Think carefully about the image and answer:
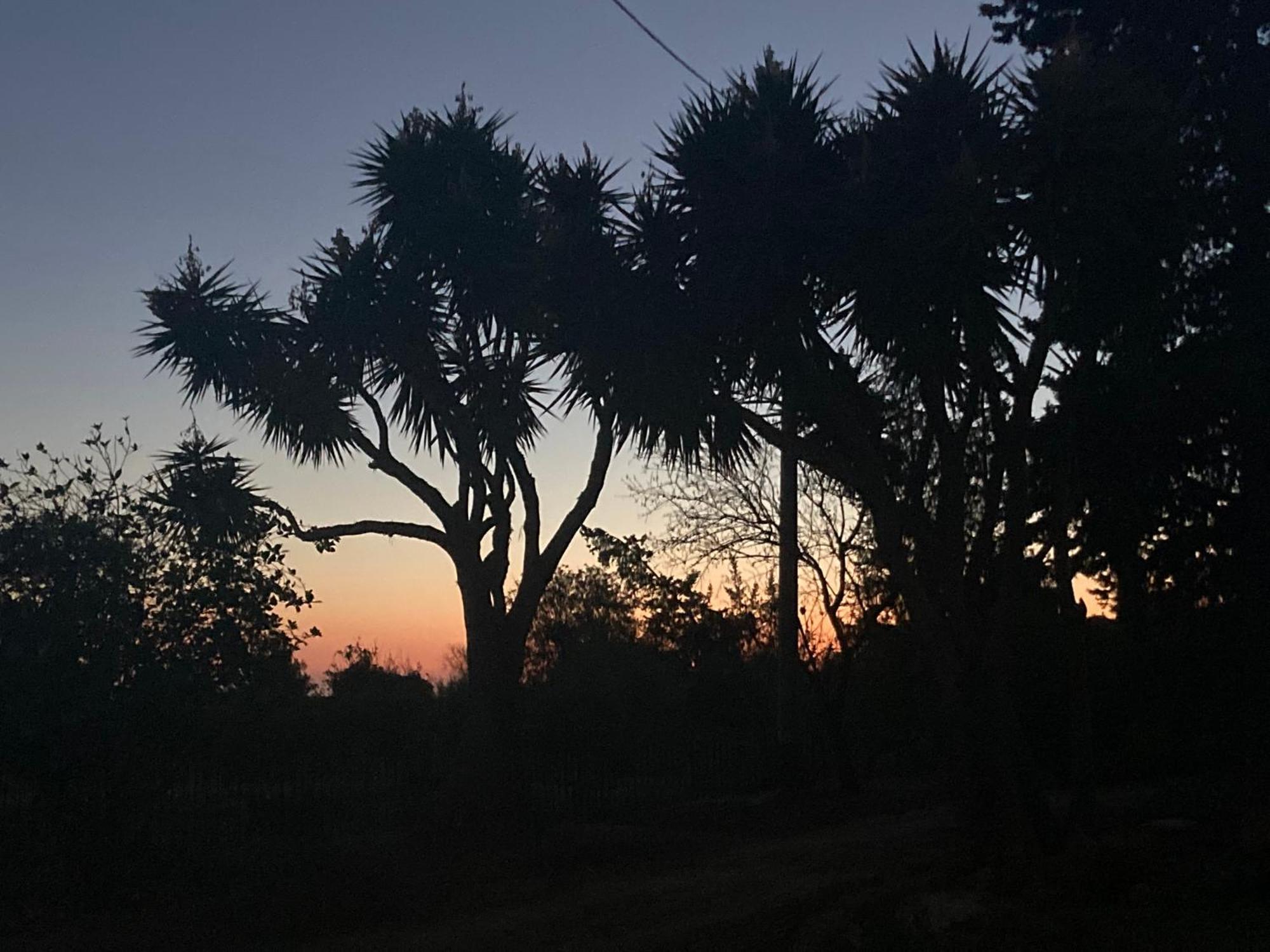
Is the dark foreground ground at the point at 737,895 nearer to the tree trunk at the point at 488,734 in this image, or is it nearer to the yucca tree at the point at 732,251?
the tree trunk at the point at 488,734

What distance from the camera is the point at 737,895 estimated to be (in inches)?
485

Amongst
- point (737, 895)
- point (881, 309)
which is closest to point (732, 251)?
point (881, 309)

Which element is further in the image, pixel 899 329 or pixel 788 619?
pixel 788 619

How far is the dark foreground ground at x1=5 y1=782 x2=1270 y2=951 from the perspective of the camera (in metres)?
9.04

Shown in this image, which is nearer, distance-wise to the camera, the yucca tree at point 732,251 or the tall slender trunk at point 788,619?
the yucca tree at point 732,251

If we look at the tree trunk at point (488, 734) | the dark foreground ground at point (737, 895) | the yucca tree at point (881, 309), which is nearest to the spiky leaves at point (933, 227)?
the yucca tree at point (881, 309)

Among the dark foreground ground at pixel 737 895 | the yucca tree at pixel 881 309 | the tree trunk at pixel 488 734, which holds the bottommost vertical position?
the dark foreground ground at pixel 737 895

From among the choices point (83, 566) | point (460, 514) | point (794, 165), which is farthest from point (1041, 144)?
point (83, 566)

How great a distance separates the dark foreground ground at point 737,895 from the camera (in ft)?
29.7

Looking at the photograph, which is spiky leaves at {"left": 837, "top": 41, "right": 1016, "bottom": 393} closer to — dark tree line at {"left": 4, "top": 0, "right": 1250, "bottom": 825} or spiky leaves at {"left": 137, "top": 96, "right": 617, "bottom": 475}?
dark tree line at {"left": 4, "top": 0, "right": 1250, "bottom": 825}

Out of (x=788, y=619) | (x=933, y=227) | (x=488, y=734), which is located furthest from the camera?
(x=788, y=619)

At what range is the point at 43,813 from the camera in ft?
39.4

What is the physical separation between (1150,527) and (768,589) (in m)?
11.6

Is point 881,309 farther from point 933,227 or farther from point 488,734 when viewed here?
point 488,734
